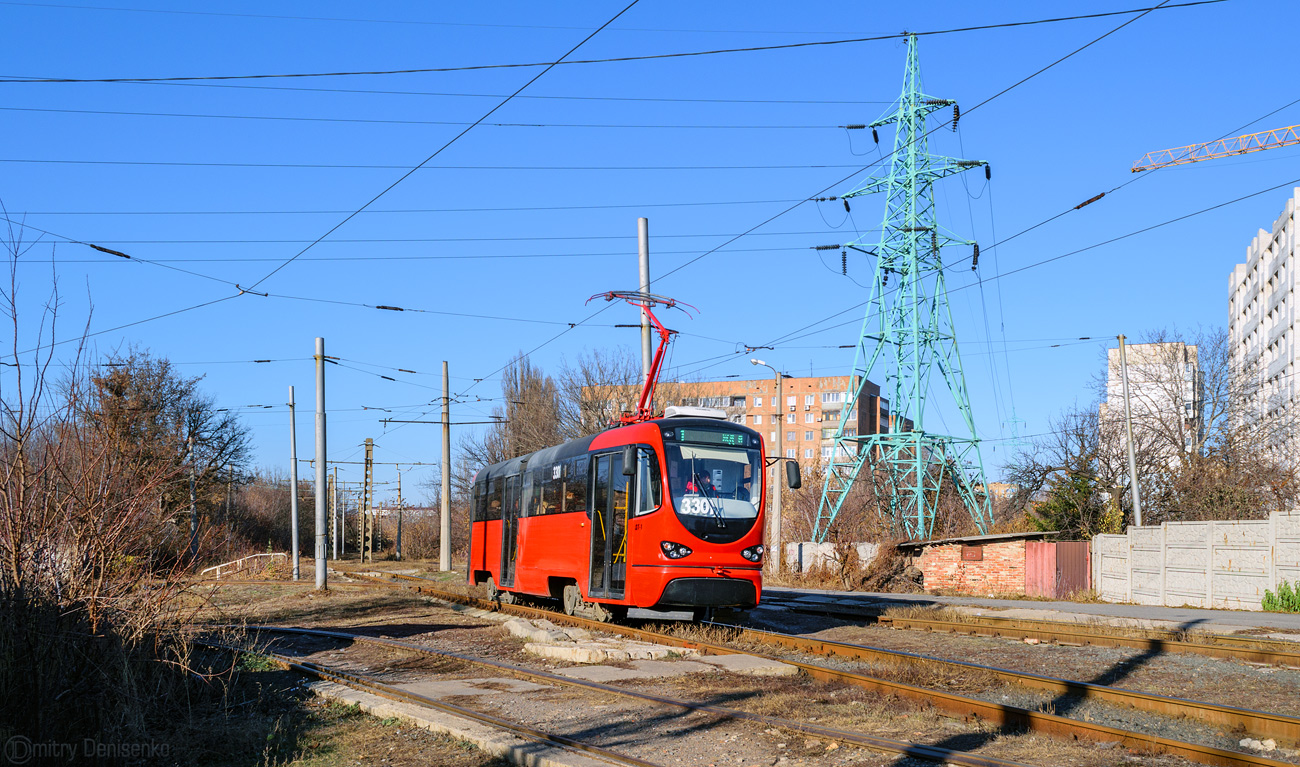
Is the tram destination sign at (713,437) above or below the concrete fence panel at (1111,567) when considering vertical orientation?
above

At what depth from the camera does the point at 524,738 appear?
8117mm

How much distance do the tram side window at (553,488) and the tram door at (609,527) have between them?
72.2 inches

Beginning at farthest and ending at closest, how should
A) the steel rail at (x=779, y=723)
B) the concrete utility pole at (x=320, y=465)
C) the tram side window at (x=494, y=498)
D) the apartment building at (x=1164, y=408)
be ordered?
the apartment building at (x=1164, y=408)
the concrete utility pole at (x=320, y=465)
the tram side window at (x=494, y=498)
the steel rail at (x=779, y=723)

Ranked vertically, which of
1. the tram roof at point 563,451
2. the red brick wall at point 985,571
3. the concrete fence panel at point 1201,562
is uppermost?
the tram roof at point 563,451

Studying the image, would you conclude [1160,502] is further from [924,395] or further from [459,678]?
[459,678]

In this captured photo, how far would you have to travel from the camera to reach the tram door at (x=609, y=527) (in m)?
16.0

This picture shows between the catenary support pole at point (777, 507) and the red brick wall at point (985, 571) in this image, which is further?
the catenary support pole at point (777, 507)

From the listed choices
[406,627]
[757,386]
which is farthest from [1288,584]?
[757,386]

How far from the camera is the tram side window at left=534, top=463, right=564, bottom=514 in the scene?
1870 centimetres

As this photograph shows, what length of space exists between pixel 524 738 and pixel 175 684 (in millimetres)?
3419

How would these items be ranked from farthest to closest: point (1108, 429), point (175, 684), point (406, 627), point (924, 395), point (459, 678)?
point (1108, 429)
point (924, 395)
point (406, 627)
point (459, 678)
point (175, 684)

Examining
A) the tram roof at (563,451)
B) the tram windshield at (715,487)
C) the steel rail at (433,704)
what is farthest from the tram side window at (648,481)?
the steel rail at (433,704)

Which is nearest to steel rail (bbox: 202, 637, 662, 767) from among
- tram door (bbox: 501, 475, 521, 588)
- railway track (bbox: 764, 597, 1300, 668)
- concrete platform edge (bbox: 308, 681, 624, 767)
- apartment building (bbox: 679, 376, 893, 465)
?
concrete platform edge (bbox: 308, 681, 624, 767)

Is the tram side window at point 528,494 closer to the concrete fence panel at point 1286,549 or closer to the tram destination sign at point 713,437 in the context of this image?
the tram destination sign at point 713,437
